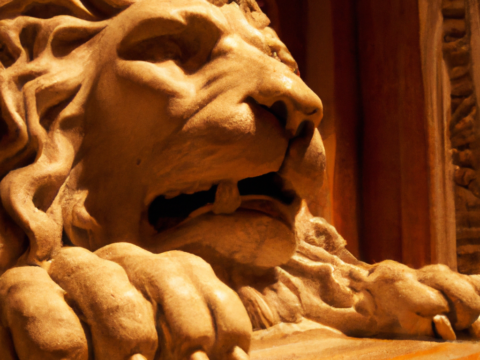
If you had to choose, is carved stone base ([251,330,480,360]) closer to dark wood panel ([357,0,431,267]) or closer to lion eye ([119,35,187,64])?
lion eye ([119,35,187,64])

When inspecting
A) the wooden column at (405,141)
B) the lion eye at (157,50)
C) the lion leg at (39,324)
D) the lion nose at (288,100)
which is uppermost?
the lion eye at (157,50)

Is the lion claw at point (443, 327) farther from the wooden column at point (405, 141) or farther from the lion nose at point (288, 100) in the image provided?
the wooden column at point (405, 141)

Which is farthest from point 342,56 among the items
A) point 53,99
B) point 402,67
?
point 53,99

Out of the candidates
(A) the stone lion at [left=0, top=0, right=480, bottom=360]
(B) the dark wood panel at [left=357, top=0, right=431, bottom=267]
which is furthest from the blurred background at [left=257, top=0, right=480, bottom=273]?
(A) the stone lion at [left=0, top=0, right=480, bottom=360]

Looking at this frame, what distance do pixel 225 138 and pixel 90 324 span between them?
13.6 inches

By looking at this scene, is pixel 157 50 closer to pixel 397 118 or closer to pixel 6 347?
pixel 6 347

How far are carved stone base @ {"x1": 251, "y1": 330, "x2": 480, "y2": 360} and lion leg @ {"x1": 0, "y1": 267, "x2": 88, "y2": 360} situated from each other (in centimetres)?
31

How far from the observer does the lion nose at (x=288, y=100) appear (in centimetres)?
80

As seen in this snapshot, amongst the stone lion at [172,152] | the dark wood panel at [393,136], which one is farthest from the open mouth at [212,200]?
the dark wood panel at [393,136]

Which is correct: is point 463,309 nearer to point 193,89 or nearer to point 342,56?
point 193,89

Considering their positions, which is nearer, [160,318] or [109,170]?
[160,318]

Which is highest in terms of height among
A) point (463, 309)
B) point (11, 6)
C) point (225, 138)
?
point (11, 6)

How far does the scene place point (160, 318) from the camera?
0.54 meters

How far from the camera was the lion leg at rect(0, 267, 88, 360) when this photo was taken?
0.52 meters
